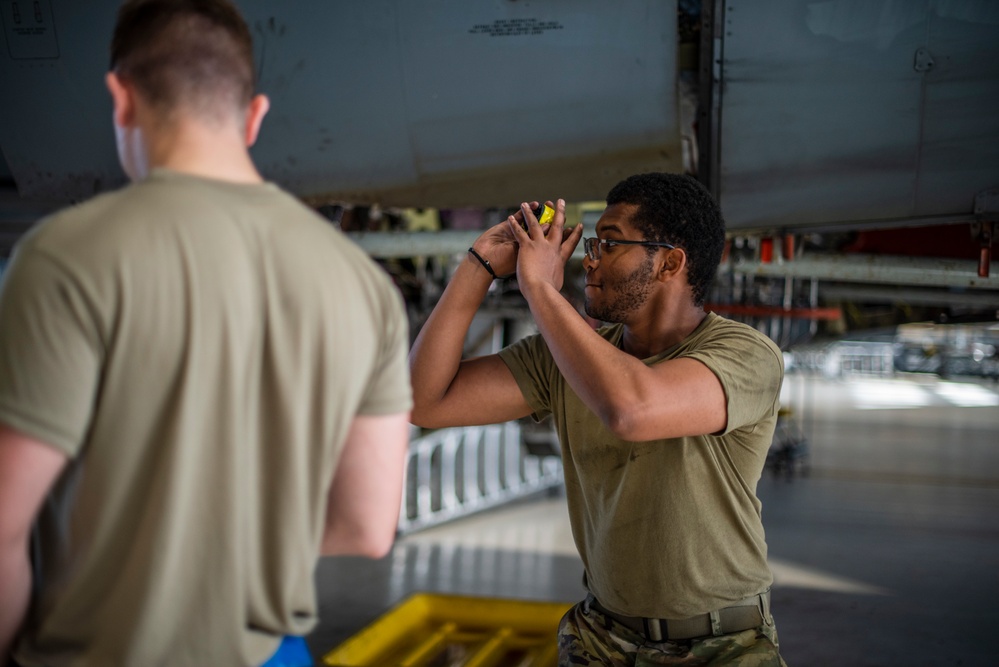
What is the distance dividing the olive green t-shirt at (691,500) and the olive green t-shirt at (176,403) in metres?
0.94

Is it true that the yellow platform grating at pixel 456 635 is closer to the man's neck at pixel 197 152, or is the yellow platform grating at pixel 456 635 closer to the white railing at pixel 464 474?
the white railing at pixel 464 474

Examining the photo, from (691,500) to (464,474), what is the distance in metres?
7.24

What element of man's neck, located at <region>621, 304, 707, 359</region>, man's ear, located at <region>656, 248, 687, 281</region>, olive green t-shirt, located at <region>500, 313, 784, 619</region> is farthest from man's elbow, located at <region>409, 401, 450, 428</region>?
man's ear, located at <region>656, 248, 687, 281</region>

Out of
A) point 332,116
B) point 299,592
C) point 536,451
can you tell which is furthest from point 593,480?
point 536,451

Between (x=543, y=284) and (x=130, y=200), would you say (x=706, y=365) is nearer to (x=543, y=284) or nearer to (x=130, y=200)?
(x=543, y=284)

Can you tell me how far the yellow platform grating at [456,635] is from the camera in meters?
4.21

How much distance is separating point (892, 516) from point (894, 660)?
446cm

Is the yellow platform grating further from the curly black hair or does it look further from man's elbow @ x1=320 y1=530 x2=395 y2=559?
man's elbow @ x1=320 y1=530 x2=395 y2=559

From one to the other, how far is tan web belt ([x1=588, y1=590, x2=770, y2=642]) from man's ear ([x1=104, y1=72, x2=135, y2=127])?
4.51 ft

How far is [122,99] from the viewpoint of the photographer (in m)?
1.16

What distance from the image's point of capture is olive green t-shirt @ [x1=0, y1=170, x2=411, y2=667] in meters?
0.97

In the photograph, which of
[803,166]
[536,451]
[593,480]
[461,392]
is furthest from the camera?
[536,451]

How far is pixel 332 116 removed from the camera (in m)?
3.30

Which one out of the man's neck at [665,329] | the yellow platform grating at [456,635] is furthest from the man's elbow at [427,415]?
the yellow platform grating at [456,635]
